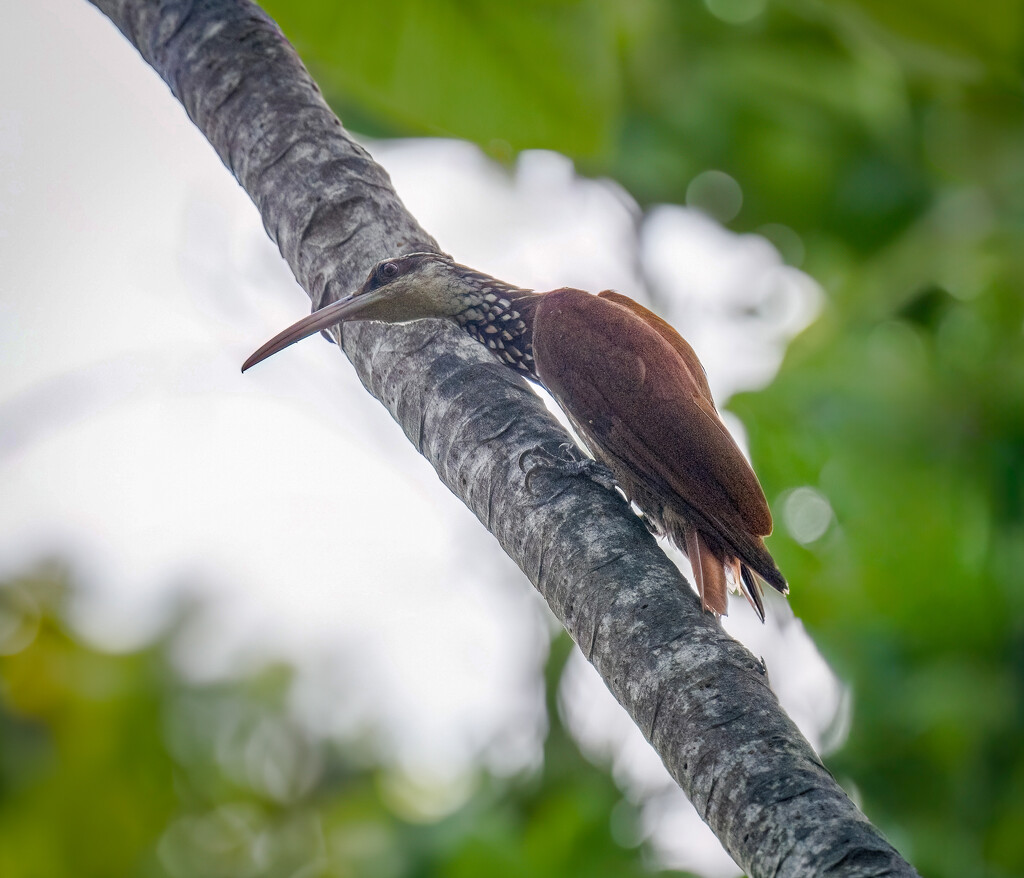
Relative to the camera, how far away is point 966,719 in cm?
466

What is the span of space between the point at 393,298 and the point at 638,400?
677 millimetres

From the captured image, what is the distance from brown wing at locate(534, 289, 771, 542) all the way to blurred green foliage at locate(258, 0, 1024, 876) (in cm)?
184

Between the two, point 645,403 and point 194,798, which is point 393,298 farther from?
point 194,798

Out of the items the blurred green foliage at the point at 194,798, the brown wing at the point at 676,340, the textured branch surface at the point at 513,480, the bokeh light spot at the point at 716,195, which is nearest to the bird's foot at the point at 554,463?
the textured branch surface at the point at 513,480

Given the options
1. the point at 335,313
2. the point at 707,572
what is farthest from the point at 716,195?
the point at 707,572

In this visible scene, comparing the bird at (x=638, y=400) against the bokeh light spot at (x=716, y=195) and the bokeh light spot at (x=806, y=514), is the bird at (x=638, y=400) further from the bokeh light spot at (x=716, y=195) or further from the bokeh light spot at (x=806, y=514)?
the bokeh light spot at (x=716, y=195)

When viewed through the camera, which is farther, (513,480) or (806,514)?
(806,514)

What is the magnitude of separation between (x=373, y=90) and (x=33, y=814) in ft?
15.6

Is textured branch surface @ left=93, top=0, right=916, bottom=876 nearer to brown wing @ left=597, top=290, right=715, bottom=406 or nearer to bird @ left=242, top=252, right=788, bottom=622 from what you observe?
bird @ left=242, top=252, right=788, bottom=622

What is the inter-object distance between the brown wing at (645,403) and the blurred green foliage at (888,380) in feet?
6.04

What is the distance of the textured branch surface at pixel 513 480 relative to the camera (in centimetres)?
135

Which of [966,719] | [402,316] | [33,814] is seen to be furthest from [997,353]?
[33,814]

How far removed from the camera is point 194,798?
6285 mm

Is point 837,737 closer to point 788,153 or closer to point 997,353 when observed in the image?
point 997,353
